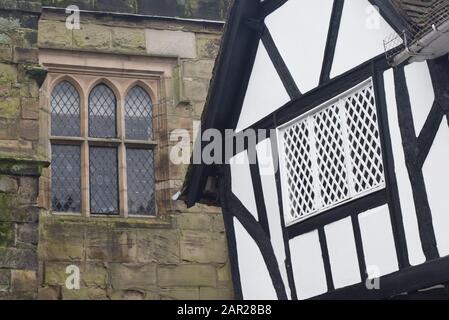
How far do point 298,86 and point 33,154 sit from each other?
2558 millimetres

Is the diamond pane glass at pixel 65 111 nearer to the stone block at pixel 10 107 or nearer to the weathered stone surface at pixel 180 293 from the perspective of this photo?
the weathered stone surface at pixel 180 293

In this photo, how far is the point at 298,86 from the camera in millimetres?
9836

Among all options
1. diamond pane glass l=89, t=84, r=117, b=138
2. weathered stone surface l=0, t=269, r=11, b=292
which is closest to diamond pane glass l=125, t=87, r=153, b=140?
diamond pane glass l=89, t=84, r=117, b=138

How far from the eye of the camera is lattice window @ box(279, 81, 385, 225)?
893 cm

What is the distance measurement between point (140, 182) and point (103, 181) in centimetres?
46

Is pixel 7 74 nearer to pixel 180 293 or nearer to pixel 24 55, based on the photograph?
pixel 24 55

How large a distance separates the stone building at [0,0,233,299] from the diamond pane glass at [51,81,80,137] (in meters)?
0.01

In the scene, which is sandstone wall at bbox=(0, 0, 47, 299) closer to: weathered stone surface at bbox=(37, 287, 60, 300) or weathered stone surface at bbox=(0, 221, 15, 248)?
weathered stone surface at bbox=(0, 221, 15, 248)

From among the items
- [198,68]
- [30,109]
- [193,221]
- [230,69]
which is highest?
[198,68]

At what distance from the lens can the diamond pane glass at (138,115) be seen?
44.4 ft

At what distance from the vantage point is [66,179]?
1306 cm

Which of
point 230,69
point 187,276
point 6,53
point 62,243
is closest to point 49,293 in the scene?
point 62,243

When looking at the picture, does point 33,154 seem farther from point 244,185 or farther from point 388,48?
point 388,48
